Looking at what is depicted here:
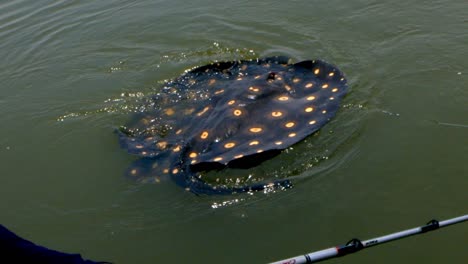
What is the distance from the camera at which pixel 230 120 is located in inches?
211

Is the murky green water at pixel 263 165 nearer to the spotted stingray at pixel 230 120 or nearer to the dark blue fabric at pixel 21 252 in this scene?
the spotted stingray at pixel 230 120

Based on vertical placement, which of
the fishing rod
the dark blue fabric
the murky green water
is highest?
the dark blue fabric

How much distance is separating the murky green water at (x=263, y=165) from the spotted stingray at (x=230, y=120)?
19cm

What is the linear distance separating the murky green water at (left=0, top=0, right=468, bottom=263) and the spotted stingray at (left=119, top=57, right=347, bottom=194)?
0.61 feet

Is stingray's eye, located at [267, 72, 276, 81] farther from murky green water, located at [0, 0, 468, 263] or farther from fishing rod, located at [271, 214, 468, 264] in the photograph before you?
fishing rod, located at [271, 214, 468, 264]

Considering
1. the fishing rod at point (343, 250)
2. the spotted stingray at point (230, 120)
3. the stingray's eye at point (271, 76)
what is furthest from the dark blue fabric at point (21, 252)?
the stingray's eye at point (271, 76)

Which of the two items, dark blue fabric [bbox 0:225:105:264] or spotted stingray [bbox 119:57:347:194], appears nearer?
dark blue fabric [bbox 0:225:105:264]

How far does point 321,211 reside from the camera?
4.60m

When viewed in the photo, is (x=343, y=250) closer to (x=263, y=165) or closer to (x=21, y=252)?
(x=21, y=252)

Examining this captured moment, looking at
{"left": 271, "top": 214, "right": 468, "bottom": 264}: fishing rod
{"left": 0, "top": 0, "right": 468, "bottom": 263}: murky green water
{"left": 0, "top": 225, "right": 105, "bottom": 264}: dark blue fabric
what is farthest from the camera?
{"left": 0, "top": 0, "right": 468, "bottom": 263}: murky green water

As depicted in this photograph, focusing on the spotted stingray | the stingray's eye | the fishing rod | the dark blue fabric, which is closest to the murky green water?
the spotted stingray

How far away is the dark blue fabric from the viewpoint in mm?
1880

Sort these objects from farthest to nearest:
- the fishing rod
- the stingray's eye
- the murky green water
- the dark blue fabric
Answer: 1. the stingray's eye
2. the murky green water
3. the fishing rod
4. the dark blue fabric

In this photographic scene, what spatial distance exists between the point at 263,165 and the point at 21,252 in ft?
11.2
